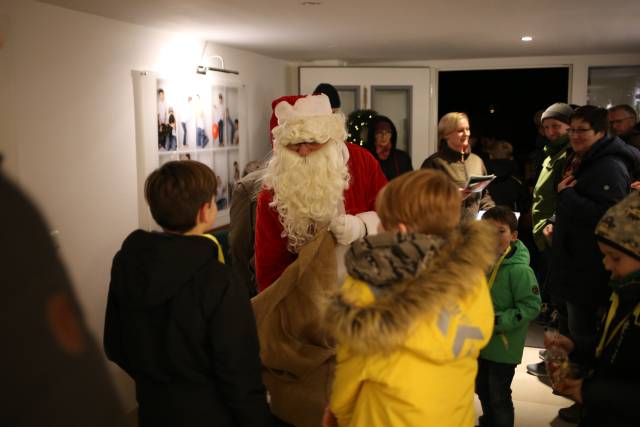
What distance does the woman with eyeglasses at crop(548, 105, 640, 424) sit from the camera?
2896mm

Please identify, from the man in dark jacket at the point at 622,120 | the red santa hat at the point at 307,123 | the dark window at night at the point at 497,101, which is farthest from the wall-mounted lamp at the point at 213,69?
the dark window at night at the point at 497,101

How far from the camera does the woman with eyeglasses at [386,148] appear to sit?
4746 millimetres

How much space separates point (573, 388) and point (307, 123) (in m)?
1.41

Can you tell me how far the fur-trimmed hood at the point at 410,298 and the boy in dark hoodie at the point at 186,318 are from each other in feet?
0.87

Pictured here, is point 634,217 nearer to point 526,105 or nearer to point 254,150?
point 254,150

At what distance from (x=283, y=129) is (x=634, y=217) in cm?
140

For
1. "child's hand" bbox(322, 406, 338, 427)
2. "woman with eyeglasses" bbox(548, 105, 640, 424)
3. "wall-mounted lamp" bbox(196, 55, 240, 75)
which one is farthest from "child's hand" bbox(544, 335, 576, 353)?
"wall-mounted lamp" bbox(196, 55, 240, 75)

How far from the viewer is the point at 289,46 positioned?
16.8ft

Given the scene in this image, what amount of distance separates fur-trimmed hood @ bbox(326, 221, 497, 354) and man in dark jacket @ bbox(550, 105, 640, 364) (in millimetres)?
1735

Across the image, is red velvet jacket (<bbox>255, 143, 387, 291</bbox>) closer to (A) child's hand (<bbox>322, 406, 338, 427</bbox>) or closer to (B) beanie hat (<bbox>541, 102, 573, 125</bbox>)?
(A) child's hand (<bbox>322, 406, 338, 427</bbox>)

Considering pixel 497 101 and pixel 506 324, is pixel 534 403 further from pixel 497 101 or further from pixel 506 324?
pixel 497 101

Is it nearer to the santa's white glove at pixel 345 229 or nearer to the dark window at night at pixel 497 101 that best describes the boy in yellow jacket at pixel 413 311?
the santa's white glove at pixel 345 229

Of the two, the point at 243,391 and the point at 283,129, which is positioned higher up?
the point at 283,129

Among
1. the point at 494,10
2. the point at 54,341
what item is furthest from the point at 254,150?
the point at 54,341
